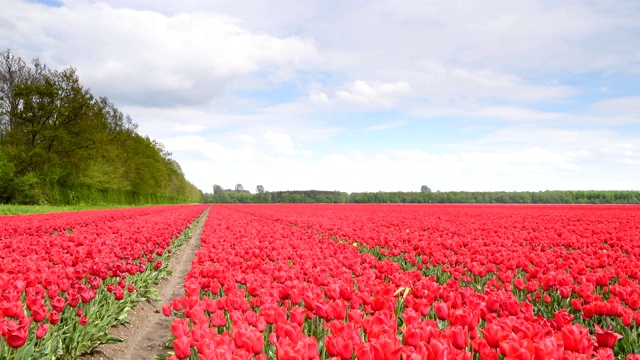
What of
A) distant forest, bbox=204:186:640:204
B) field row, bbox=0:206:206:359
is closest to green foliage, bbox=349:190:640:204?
distant forest, bbox=204:186:640:204

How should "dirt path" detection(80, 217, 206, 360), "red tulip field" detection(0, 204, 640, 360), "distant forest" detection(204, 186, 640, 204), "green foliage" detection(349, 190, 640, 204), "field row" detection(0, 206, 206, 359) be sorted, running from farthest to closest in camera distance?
"distant forest" detection(204, 186, 640, 204), "green foliage" detection(349, 190, 640, 204), "dirt path" detection(80, 217, 206, 360), "field row" detection(0, 206, 206, 359), "red tulip field" detection(0, 204, 640, 360)

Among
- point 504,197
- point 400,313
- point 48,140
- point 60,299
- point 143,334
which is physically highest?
point 48,140

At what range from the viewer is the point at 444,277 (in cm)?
714

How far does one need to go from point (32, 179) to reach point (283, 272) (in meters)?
37.2

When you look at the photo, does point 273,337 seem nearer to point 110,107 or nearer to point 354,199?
point 110,107

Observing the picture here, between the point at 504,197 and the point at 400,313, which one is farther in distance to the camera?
the point at 504,197

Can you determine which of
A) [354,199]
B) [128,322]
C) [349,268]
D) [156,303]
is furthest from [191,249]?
[354,199]

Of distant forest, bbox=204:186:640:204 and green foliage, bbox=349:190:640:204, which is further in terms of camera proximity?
distant forest, bbox=204:186:640:204

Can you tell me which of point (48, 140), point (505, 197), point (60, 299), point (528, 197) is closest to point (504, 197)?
point (505, 197)

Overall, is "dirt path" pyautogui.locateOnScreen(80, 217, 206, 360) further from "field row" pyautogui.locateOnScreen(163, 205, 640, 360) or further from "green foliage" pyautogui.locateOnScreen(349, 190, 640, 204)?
"green foliage" pyautogui.locateOnScreen(349, 190, 640, 204)

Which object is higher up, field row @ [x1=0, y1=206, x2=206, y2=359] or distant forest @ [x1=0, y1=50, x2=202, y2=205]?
distant forest @ [x1=0, y1=50, x2=202, y2=205]

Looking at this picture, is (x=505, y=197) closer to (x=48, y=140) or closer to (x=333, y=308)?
(x=48, y=140)

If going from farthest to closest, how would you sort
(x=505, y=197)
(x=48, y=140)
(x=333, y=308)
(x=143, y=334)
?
(x=505, y=197), (x=48, y=140), (x=143, y=334), (x=333, y=308)

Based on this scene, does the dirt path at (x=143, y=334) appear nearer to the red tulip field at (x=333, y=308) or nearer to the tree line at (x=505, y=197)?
the red tulip field at (x=333, y=308)
